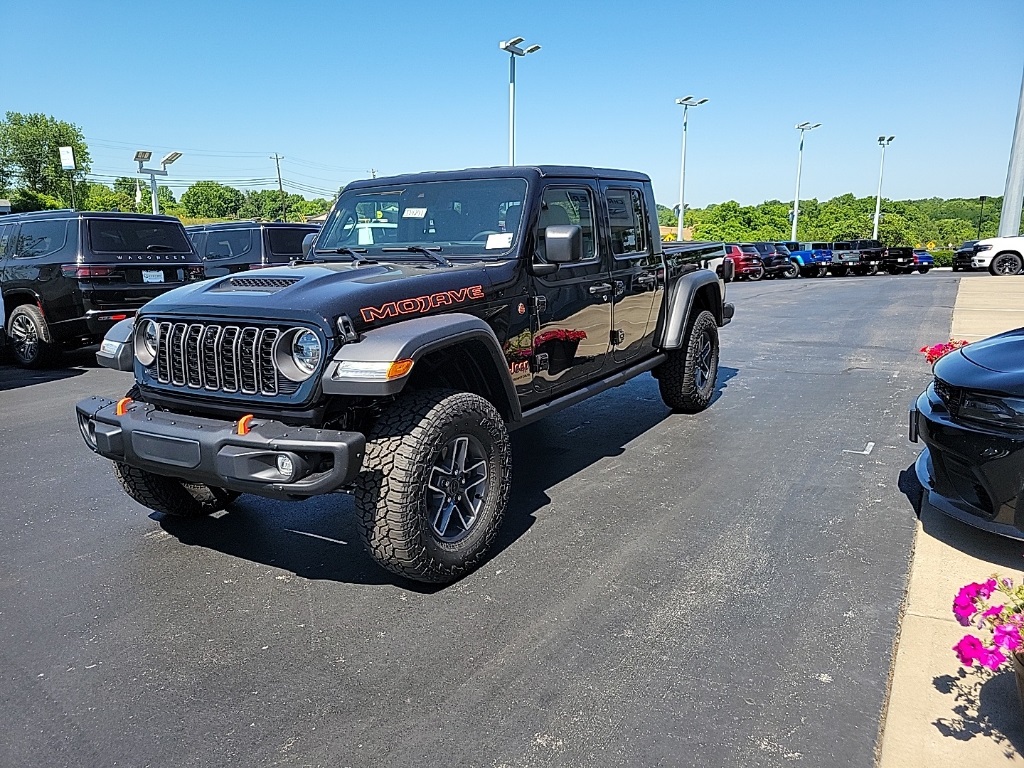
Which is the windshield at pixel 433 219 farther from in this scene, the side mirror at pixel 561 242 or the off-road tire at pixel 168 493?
the off-road tire at pixel 168 493

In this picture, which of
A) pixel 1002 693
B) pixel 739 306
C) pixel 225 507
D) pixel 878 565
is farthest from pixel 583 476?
pixel 739 306

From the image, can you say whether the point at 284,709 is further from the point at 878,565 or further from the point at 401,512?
the point at 878,565

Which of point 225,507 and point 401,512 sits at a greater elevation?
point 401,512

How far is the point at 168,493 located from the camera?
3.99 meters

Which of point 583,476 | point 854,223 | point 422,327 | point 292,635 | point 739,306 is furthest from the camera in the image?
point 854,223

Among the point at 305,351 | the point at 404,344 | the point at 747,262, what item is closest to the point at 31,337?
the point at 305,351

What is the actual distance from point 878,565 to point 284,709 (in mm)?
2789

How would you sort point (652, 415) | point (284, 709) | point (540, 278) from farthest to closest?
point (652, 415)
point (540, 278)
point (284, 709)

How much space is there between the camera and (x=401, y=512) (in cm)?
312

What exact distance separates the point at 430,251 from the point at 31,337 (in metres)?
7.29

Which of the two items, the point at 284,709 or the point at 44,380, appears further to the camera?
the point at 44,380

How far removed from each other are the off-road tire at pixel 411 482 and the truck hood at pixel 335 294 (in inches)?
17.3

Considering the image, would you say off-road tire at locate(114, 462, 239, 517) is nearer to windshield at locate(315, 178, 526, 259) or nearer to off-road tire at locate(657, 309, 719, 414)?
windshield at locate(315, 178, 526, 259)

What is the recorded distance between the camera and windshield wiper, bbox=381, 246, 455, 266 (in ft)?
13.4
